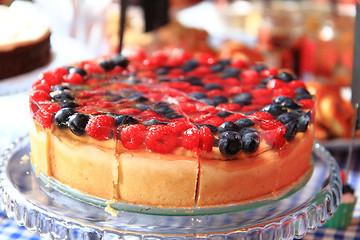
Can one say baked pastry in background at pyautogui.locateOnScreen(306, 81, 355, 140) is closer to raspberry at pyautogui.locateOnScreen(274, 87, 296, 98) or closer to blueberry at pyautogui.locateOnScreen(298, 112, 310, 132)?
raspberry at pyautogui.locateOnScreen(274, 87, 296, 98)

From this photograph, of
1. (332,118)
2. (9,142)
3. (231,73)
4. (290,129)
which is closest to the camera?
(290,129)

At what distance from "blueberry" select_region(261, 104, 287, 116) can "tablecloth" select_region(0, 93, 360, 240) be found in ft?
1.57

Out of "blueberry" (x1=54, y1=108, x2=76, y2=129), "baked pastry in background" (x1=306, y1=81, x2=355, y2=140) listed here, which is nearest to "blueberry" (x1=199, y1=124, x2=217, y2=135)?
"blueberry" (x1=54, y1=108, x2=76, y2=129)

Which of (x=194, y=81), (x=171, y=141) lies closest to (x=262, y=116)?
(x=171, y=141)

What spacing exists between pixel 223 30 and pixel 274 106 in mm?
2555

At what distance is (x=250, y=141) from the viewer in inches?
39.9

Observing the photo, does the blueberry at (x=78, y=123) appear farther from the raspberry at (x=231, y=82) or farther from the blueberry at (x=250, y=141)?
the raspberry at (x=231, y=82)

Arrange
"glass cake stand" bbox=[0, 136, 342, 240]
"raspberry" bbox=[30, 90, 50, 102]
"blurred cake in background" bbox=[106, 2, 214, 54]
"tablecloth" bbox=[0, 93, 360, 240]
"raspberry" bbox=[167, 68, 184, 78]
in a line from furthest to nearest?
"blurred cake in background" bbox=[106, 2, 214, 54]
"raspberry" bbox=[167, 68, 184, 78]
"tablecloth" bbox=[0, 93, 360, 240]
"raspberry" bbox=[30, 90, 50, 102]
"glass cake stand" bbox=[0, 136, 342, 240]

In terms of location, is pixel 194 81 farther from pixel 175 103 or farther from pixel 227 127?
pixel 227 127

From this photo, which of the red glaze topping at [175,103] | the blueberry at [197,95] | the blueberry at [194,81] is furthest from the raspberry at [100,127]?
the blueberry at [194,81]

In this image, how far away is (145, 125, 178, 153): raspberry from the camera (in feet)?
3.27

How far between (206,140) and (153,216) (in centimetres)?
21

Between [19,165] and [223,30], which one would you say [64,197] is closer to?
[19,165]

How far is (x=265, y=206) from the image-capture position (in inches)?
43.0
